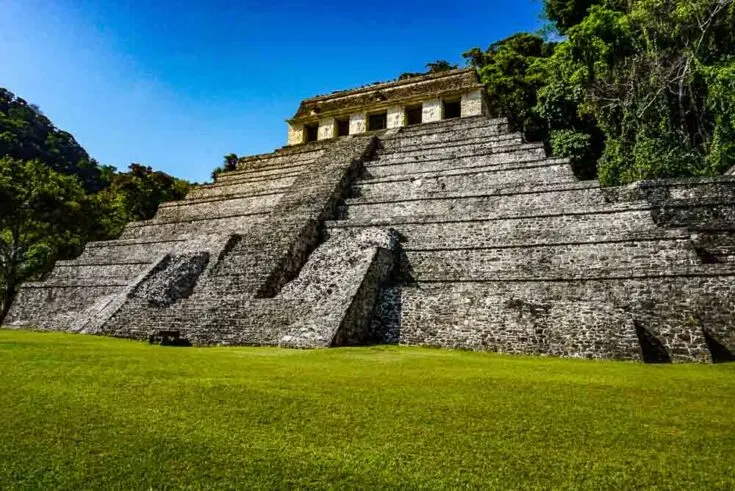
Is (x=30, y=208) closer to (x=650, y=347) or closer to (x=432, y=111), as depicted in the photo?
(x=432, y=111)

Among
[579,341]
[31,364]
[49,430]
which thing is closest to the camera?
[49,430]

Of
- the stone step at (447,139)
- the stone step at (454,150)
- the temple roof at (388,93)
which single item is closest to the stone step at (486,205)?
the stone step at (454,150)

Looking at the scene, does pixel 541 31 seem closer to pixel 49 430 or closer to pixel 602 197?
pixel 602 197

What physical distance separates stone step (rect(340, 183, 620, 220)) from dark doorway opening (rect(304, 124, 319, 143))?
12.3 m

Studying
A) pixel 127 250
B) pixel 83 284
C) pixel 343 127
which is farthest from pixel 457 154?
pixel 83 284

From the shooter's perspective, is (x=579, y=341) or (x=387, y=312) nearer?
(x=579, y=341)

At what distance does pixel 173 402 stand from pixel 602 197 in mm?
10810

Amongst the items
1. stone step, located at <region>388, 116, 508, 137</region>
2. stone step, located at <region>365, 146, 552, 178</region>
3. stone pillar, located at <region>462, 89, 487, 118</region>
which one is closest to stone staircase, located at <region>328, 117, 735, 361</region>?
stone step, located at <region>365, 146, 552, 178</region>

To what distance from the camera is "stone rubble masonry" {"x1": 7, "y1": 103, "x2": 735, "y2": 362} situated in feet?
27.1

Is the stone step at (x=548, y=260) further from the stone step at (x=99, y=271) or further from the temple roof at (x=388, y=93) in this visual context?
the temple roof at (x=388, y=93)

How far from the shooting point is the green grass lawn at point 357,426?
3002 millimetres

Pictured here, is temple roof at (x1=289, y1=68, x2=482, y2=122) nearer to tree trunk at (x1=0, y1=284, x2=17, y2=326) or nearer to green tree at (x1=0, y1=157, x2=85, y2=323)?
green tree at (x1=0, y1=157, x2=85, y2=323)

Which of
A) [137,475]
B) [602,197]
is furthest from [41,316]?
[602,197]

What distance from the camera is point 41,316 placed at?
45.7 feet
